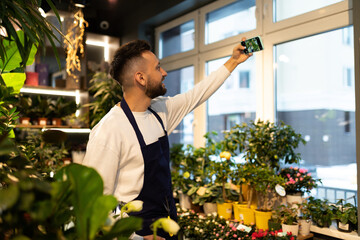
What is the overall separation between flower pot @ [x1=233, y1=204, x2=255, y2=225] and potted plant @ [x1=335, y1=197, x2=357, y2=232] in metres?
0.58

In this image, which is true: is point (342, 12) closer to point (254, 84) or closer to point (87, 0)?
point (254, 84)

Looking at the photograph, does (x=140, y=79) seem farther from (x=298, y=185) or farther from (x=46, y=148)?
(x=46, y=148)

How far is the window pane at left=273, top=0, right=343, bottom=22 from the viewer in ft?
8.19

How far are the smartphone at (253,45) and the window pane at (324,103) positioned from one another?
3.12ft

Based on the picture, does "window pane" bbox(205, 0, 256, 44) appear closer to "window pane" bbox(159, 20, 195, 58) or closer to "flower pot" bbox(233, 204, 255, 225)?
"window pane" bbox(159, 20, 195, 58)

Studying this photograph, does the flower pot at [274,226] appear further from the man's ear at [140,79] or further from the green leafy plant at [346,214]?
the man's ear at [140,79]

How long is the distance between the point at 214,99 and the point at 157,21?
139cm

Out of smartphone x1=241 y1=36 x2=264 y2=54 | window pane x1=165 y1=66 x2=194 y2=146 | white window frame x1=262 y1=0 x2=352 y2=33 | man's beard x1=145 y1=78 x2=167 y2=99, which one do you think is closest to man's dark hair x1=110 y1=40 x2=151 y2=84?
man's beard x1=145 y1=78 x2=167 y2=99

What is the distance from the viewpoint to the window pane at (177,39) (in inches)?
149

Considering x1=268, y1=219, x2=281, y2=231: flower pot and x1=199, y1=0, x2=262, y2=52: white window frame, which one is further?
x1=199, y1=0, x2=262, y2=52: white window frame

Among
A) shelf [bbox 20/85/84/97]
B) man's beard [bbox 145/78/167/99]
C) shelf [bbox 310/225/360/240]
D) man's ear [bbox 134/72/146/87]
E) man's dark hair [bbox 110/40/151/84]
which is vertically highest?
shelf [bbox 20/85/84/97]

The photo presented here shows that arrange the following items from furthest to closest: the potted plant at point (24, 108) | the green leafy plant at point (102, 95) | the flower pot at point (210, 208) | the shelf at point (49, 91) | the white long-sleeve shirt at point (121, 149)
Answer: the green leafy plant at point (102, 95) → the shelf at point (49, 91) → the potted plant at point (24, 108) → the flower pot at point (210, 208) → the white long-sleeve shirt at point (121, 149)

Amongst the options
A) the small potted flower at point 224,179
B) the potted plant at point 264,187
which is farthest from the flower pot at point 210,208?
the potted plant at point 264,187

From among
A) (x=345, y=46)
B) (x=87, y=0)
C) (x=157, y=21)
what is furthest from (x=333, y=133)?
(x=87, y=0)
